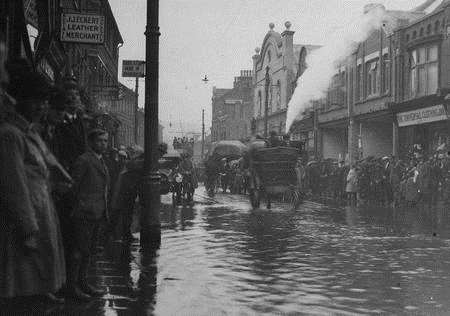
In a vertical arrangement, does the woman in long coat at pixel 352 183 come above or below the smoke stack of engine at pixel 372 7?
below

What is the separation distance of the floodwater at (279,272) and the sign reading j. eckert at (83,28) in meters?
3.82

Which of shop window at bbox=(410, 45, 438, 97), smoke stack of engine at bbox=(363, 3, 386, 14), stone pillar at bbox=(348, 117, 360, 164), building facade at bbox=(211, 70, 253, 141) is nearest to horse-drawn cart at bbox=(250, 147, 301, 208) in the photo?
shop window at bbox=(410, 45, 438, 97)

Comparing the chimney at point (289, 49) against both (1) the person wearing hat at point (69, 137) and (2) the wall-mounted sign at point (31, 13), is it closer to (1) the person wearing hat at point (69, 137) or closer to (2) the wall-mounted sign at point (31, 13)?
(2) the wall-mounted sign at point (31, 13)

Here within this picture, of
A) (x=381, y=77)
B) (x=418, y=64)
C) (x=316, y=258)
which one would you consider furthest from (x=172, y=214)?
(x=381, y=77)

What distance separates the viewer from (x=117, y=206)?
33.7ft

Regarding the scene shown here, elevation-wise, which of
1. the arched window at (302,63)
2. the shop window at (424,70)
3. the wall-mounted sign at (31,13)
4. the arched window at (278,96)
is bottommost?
the wall-mounted sign at (31,13)

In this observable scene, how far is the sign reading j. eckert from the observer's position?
11.3 metres

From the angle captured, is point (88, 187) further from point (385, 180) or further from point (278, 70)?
point (278, 70)

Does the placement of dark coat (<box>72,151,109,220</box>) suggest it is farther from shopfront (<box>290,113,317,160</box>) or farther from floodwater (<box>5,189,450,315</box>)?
shopfront (<box>290,113,317,160</box>)

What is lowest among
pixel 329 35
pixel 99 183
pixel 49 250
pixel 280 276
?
pixel 280 276

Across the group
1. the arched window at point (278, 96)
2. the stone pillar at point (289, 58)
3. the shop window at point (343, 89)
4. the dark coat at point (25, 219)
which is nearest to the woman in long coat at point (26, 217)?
the dark coat at point (25, 219)

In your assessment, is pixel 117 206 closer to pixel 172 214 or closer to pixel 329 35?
pixel 172 214

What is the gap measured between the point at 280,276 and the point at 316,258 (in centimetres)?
156

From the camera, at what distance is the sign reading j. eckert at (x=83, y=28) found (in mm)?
11344
